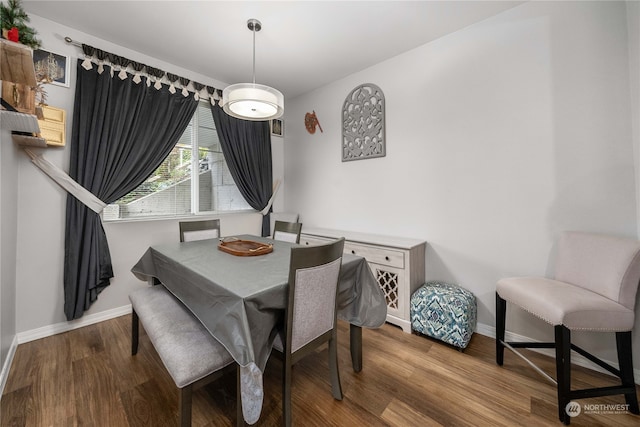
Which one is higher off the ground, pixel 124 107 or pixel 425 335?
pixel 124 107

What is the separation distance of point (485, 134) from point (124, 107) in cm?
340

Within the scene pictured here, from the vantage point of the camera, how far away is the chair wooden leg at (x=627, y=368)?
1385mm

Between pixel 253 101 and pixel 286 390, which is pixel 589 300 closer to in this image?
pixel 286 390

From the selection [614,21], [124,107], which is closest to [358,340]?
[614,21]

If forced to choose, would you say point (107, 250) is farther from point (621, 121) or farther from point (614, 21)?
point (614, 21)

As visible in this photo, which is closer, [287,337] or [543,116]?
[287,337]

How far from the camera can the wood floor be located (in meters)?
1.35

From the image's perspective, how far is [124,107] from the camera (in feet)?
8.07

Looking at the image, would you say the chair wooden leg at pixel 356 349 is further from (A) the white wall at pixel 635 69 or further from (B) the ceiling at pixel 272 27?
(B) the ceiling at pixel 272 27

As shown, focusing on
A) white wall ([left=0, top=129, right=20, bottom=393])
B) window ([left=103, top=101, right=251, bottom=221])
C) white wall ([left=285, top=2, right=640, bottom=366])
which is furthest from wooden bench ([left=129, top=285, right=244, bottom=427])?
white wall ([left=285, top=2, right=640, bottom=366])

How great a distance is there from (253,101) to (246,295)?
1.31 m

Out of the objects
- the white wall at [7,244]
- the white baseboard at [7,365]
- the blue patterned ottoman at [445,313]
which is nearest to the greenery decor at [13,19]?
the white wall at [7,244]
